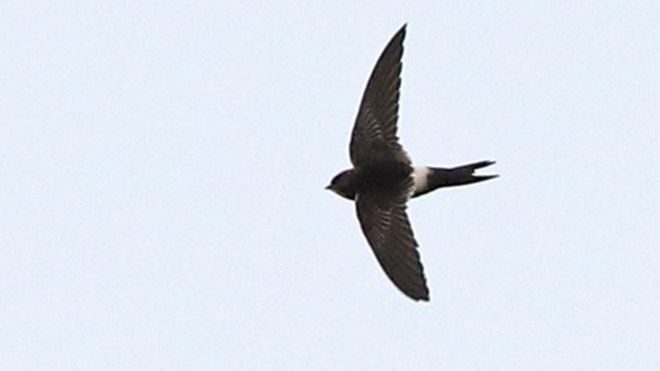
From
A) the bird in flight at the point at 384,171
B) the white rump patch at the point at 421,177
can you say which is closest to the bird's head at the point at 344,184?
the bird in flight at the point at 384,171

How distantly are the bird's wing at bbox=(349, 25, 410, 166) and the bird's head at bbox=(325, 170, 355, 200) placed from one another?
78 millimetres

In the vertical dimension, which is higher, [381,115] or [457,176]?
[381,115]

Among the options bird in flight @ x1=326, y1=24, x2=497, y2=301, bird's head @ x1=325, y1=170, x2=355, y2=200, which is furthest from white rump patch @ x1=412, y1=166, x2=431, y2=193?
bird's head @ x1=325, y1=170, x2=355, y2=200

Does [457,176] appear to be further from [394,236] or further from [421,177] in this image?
[394,236]

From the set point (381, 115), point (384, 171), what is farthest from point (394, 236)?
point (381, 115)

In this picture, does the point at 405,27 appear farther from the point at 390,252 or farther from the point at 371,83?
the point at 390,252

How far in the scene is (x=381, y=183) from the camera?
31.7 ft

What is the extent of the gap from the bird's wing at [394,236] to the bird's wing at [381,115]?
7.3 inches

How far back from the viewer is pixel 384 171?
9656 mm

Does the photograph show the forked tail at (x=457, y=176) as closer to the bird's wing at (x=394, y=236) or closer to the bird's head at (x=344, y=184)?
the bird's wing at (x=394, y=236)

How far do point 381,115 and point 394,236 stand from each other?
63cm

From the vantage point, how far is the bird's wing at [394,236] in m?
9.14

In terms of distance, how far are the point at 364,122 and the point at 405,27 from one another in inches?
21.2

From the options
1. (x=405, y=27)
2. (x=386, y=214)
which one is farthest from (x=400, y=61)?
(x=386, y=214)
